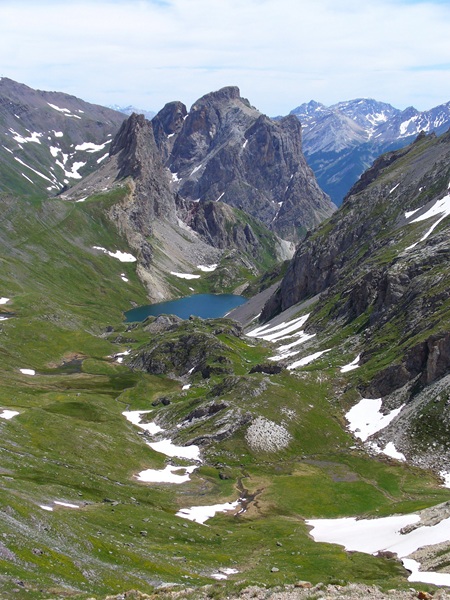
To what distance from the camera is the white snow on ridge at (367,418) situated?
111 metres

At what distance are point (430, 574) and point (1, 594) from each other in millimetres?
31979

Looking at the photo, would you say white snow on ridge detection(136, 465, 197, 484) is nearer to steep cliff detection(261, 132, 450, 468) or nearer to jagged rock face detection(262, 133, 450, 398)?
steep cliff detection(261, 132, 450, 468)

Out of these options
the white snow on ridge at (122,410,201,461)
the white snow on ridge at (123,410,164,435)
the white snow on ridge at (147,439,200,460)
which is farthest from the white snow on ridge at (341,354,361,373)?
the white snow on ridge at (147,439,200,460)

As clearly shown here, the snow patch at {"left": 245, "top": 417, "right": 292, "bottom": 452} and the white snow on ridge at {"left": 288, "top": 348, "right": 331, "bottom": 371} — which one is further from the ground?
the white snow on ridge at {"left": 288, "top": 348, "right": 331, "bottom": 371}

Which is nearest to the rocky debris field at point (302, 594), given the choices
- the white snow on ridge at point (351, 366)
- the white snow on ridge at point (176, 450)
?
the white snow on ridge at point (176, 450)

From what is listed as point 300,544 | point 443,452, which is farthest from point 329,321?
point 300,544

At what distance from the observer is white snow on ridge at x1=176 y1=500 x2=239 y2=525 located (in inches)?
3054

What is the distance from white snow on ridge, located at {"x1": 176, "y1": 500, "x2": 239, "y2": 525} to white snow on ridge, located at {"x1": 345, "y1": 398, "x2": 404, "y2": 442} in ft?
112

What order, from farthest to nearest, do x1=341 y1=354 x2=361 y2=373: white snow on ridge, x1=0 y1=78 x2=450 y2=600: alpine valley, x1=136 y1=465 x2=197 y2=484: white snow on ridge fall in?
x1=341 y1=354 x2=361 y2=373: white snow on ridge → x1=136 y1=465 x2=197 y2=484: white snow on ridge → x1=0 y1=78 x2=450 y2=600: alpine valley

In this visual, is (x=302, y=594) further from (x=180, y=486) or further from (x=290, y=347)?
(x=290, y=347)

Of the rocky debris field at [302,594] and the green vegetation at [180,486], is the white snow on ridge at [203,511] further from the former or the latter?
the rocky debris field at [302,594]

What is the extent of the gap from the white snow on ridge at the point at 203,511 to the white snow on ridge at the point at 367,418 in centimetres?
3409

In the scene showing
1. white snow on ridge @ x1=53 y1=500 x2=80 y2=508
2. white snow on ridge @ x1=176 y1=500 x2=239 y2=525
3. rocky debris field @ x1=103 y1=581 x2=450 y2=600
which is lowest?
white snow on ridge @ x1=176 y1=500 x2=239 y2=525

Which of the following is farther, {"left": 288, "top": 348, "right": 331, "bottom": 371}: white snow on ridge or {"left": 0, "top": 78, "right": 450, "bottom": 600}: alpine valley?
{"left": 288, "top": 348, "right": 331, "bottom": 371}: white snow on ridge
